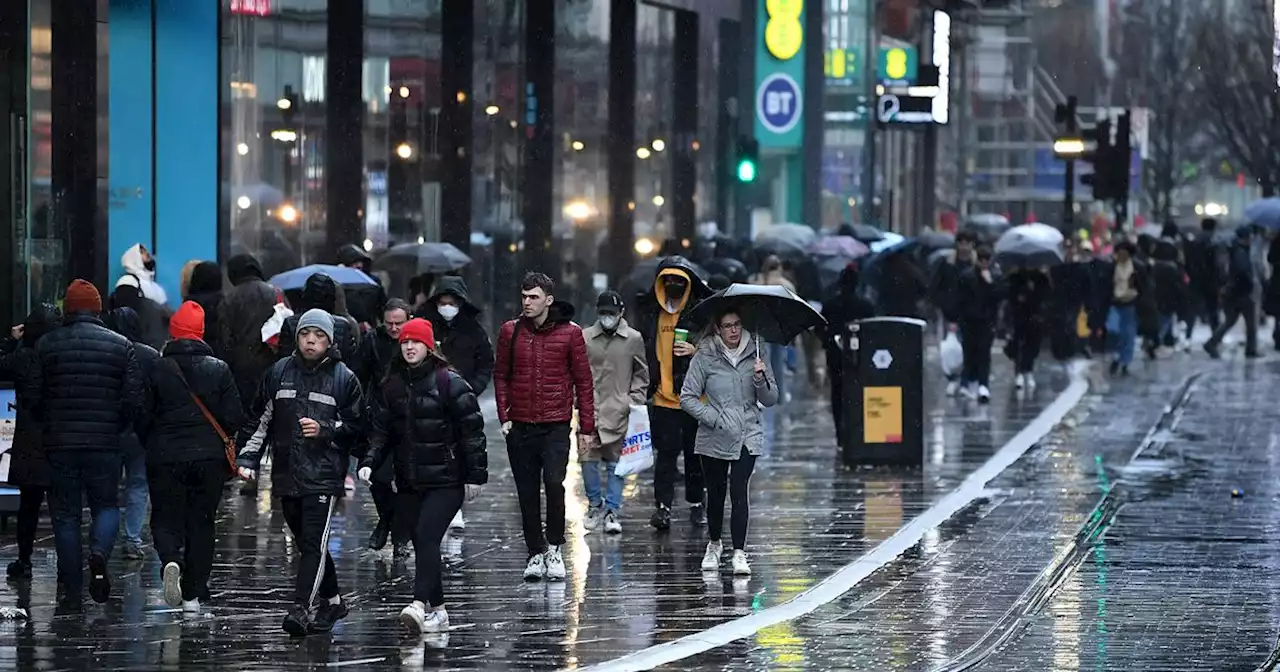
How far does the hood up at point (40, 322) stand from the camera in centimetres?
1269

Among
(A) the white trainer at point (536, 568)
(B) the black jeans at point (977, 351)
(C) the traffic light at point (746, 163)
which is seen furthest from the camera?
(C) the traffic light at point (746, 163)

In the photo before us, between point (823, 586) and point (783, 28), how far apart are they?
24.9 m

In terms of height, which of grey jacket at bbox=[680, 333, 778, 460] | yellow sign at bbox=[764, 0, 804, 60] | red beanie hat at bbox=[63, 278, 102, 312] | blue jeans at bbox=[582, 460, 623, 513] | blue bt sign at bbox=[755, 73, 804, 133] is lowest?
blue jeans at bbox=[582, 460, 623, 513]

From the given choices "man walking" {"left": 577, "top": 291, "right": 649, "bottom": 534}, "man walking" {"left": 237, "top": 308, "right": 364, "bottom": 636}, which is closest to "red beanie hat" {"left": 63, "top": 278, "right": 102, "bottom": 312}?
"man walking" {"left": 237, "top": 308, "right": 364, "bottom": 636}

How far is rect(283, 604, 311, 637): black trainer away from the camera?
11.4 m

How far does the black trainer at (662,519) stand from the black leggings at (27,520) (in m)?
4.03

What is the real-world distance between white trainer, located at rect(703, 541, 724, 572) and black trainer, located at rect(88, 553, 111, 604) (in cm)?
337

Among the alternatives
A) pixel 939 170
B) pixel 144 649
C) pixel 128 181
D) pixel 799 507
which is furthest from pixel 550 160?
pixel 939 170

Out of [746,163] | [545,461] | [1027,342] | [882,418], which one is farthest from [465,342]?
[746,163]

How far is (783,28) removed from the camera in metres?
37.2

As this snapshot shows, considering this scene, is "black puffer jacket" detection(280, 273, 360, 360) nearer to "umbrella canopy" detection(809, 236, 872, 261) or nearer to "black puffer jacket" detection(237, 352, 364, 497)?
"black puffer jacket" detection(237, 352, 364, 497)

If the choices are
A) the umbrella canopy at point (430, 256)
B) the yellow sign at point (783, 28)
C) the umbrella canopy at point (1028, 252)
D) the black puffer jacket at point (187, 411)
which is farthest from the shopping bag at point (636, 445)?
the yellow sign at point (783, 28)

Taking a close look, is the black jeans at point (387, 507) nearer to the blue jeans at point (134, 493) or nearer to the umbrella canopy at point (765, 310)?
the blue jeans at point (134, 493)

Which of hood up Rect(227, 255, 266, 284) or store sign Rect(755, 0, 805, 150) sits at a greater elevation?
store sign Rect(755, 0, 805, 150)
